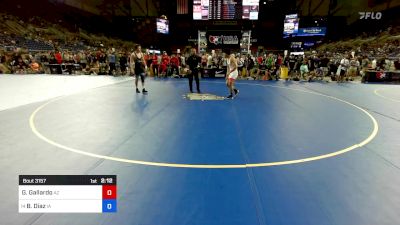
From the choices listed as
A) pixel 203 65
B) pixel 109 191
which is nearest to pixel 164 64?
pixel 203 65

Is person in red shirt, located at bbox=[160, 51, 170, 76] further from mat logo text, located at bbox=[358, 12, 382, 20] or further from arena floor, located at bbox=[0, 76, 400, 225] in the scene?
mat logo text, located at bbox=[358, 12, 382, 20]

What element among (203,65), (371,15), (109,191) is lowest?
(109,191)

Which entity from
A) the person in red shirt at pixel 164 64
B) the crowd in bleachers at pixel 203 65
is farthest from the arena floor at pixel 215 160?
the person in red shirt at pixel 164 64

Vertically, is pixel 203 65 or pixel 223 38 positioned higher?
pixel 223 38

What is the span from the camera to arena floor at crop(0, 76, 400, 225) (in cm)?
334

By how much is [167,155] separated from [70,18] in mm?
48080

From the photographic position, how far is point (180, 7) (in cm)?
→ 3675
